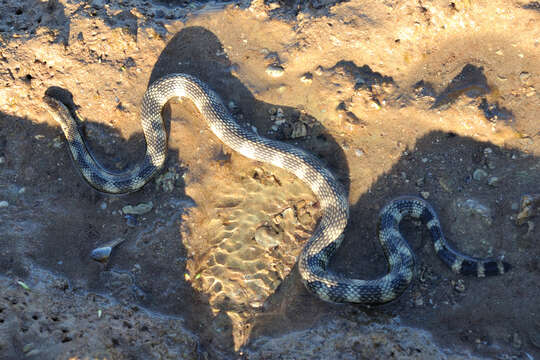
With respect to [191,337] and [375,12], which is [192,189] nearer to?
[191,337]

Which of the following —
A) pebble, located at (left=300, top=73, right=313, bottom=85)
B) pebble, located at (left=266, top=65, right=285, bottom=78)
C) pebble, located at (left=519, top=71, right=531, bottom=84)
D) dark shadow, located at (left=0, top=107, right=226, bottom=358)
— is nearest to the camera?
dark shadow, located at (left=0, top=107, right=226, bottom=358)

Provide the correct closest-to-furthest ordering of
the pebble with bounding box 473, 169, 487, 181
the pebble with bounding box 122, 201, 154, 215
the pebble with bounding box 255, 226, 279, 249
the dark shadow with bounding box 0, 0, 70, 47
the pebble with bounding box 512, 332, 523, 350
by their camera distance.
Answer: the pebble with bounding box 512, 332, 523, 350, the pebble with bounding box 255, 226, 279, 249, the pebble with bounding box 473, 169, 487, 181, the pebble with bounding box 122, 201, 154, 215, the dark shadow with bounding box 0, 0, 70, 47

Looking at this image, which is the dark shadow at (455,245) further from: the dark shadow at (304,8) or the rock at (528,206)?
the dark shadow at (304,8)

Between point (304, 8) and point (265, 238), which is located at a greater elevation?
point (304, 8)

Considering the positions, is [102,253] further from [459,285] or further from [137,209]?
[459,285]

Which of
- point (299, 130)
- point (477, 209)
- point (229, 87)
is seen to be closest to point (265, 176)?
point (299, 130)

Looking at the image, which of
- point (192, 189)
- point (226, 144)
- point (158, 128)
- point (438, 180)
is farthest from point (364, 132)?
point (158, 128)

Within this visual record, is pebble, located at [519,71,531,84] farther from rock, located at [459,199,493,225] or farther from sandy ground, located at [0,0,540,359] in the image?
rock, located at [459,199,493,225]

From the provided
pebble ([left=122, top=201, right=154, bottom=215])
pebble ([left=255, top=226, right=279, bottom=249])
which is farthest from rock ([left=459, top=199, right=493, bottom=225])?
pebble ([left=122, top=201, right=154, bottom=215])
